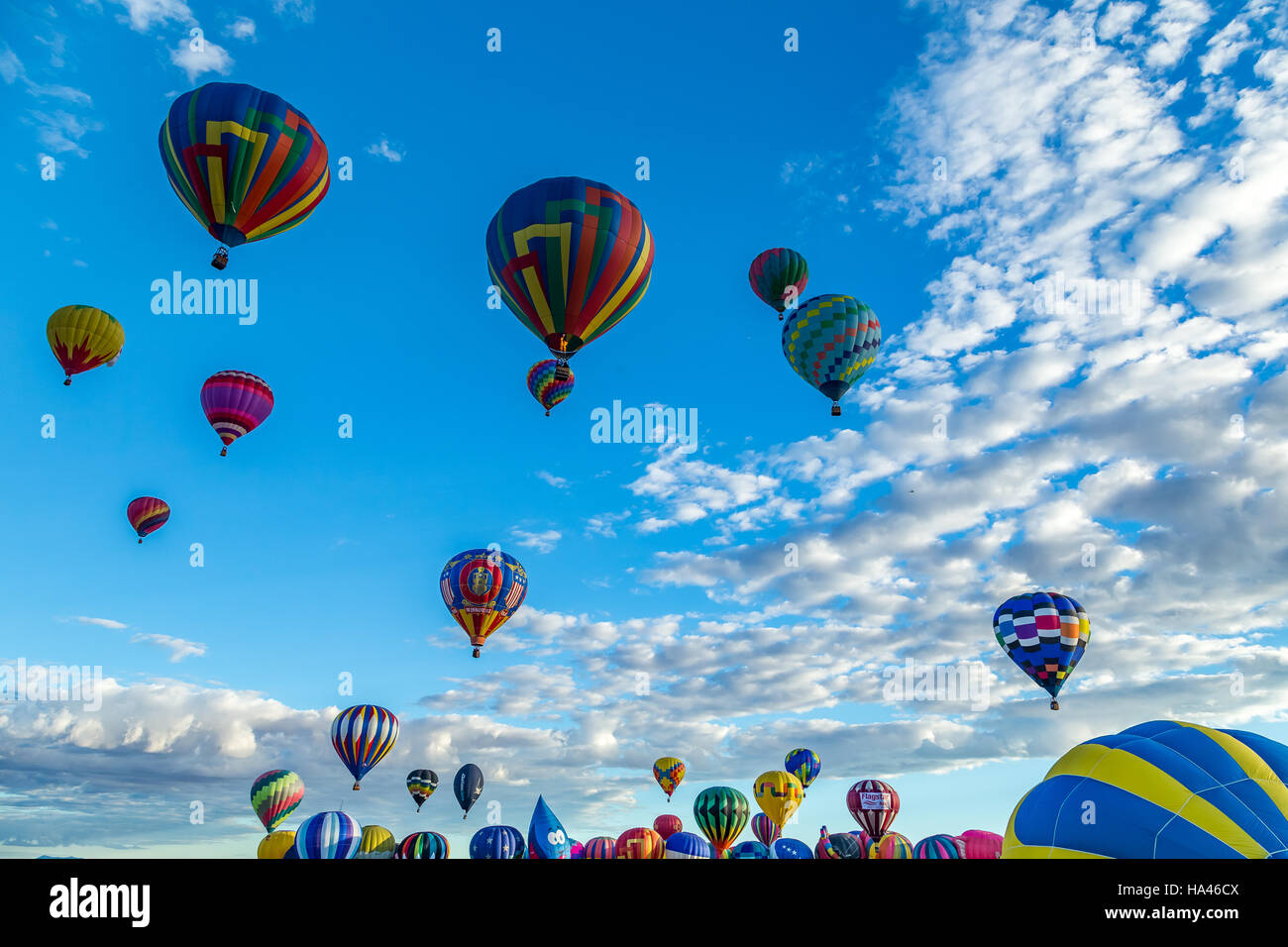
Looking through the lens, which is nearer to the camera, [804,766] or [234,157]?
[234,157]

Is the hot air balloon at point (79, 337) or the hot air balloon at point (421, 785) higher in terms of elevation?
the hot air balloon at point (79, 337)

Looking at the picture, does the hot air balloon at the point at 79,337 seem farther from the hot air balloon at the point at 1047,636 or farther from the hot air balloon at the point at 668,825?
the hot air balloon at the point at 668,825

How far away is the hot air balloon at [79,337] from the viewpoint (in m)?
34.9

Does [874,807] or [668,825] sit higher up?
[874,807]

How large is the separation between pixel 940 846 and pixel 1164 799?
100ft

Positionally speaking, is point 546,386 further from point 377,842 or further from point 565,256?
point 377,842

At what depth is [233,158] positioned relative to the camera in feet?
72.1

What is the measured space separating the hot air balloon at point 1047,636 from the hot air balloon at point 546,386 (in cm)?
2270

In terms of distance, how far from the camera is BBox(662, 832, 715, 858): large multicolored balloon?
125 ft

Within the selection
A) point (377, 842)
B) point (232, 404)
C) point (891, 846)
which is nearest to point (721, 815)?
point (891, 846)

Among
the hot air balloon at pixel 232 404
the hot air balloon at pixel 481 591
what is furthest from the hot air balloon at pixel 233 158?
the hot air balloon at pixel 481 591

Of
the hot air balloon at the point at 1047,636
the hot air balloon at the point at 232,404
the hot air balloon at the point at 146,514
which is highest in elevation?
the hot air balloon at the point at 232,404
